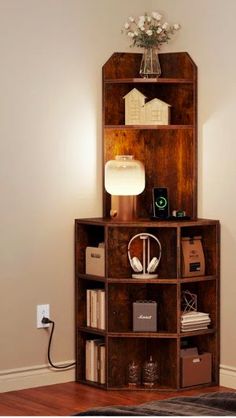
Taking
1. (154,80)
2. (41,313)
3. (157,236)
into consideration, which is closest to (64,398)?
(41,313)

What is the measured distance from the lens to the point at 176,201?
5.33 m

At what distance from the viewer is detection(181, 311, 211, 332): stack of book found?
5.03 metres

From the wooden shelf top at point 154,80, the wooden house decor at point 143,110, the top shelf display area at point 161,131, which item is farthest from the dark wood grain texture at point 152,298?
the wooden shelf top at point 154,80

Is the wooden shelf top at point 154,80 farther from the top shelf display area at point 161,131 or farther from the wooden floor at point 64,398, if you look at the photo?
the wooden floor at point 64,398

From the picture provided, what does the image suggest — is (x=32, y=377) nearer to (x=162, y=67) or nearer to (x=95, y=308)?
(x=95, y=308)

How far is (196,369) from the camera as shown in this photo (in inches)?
199

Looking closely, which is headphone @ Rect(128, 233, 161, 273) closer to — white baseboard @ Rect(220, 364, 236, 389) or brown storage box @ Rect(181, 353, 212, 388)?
brown storage box @ Rect(181, 353, 212, 388)

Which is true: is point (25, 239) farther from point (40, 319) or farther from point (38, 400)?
point (38, 400)

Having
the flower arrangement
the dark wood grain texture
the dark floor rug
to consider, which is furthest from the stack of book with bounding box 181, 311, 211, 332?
the dark floor rug

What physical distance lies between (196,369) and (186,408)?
2.30 meters

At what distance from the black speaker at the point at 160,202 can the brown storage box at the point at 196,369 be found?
0.80 m

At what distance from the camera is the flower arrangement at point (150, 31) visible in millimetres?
5191

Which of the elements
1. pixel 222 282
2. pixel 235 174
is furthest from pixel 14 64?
pixel 222 282

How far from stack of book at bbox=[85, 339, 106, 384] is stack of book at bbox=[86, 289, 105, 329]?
0.34ft
